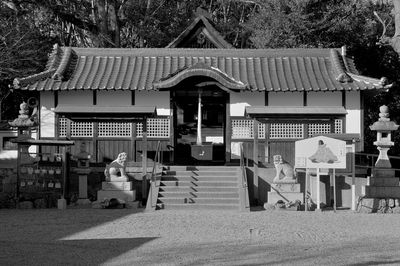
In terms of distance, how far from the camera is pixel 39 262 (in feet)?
30.0

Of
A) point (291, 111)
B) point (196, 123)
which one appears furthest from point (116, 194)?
point (291, 111)

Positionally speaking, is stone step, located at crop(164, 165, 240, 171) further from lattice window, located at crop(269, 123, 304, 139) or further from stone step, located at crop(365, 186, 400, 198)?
stone step, located at crop(365, 186, 400, 198)

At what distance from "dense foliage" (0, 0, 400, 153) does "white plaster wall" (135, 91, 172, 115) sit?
8.81 metres

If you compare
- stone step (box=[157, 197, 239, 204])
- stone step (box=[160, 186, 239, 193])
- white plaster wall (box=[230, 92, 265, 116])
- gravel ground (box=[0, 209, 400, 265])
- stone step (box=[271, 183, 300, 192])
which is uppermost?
white plaster wall (box=[230, 92, 265, 116])

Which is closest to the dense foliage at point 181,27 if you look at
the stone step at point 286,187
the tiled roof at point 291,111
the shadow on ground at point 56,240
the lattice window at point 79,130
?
the tiled roof at point 291,111

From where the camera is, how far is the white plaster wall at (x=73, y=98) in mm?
→ 20531

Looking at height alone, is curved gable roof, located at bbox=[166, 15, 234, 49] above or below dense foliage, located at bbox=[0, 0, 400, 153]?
below

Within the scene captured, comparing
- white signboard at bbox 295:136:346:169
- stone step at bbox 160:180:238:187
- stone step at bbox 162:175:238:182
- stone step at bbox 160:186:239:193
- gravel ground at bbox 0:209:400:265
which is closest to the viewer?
gravel ground at bbox 0:209:400:265

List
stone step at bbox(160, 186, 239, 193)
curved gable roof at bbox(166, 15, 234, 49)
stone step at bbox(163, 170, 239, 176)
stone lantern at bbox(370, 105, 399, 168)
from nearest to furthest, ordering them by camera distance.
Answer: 1. stone lantern at bbox(370, 105, 399, 168)
2. stone step at bbox(160, 186, 239, 193)
3. stone step at bbox(163, 170, 239, 176)
4. curved gable roof at bbox(166, 15, 234, 49)

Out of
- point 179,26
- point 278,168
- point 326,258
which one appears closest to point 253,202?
point 278,168

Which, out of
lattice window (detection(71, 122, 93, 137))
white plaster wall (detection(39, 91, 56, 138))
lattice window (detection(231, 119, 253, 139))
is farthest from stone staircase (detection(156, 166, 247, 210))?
white plaster wall (detection(39, 91, 56, 138))

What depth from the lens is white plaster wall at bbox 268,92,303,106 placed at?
20.6 metres

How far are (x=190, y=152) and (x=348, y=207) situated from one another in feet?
19.2

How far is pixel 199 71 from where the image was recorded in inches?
762
